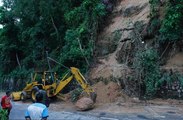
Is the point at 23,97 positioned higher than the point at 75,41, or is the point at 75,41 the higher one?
the point at 75,41

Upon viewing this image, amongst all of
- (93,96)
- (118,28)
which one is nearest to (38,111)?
(93,96)

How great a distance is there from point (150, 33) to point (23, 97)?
31.4 ft

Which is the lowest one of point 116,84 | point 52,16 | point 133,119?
point 133,119

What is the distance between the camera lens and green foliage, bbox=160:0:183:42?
48.4ft

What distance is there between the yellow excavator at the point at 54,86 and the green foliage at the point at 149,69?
2.95m

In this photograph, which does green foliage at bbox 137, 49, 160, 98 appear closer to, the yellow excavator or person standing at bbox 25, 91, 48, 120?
the yellow excavator

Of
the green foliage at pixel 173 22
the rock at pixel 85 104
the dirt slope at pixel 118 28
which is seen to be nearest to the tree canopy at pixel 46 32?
the dirt slope at pixel 118 28

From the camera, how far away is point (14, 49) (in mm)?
30719

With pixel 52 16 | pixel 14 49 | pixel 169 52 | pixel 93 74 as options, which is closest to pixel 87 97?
pixel 93 74

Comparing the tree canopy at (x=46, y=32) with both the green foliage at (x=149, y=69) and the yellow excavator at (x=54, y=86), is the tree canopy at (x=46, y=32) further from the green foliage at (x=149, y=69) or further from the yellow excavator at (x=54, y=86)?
the green foliage at (x=149, y=69)

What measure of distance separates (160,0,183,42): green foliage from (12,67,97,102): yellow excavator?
5.29 metres

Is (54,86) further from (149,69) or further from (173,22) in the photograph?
(173,22)

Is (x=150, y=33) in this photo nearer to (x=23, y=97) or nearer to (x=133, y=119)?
(x=133, y=119)

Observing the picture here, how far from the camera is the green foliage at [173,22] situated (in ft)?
48.4
